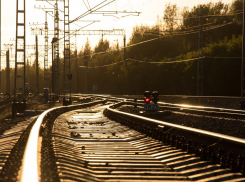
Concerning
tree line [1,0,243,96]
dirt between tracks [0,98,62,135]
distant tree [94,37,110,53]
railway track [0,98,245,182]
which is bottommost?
dirt between tracks [0,98,62,135]

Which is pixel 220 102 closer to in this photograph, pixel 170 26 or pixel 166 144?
pixel 166 144

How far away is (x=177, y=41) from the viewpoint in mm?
95062

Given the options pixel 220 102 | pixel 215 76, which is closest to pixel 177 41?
pixel 215 76

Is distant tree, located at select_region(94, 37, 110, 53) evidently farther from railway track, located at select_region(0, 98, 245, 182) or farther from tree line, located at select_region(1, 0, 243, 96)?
railway track, located at select_region(0, 98, 245, 182)

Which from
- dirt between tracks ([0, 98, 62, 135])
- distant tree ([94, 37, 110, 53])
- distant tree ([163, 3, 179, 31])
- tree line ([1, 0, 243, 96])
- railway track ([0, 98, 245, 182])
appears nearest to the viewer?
railway track ([0, 98, 245, 182])

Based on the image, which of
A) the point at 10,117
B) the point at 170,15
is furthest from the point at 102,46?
the point at 10,117

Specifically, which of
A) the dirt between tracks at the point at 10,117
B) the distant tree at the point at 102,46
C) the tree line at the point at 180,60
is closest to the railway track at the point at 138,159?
the dirt between tracks at the point at 10,117

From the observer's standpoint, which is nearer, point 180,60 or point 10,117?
point 10,117

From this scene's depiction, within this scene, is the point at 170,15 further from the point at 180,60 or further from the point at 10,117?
the point at 10,117

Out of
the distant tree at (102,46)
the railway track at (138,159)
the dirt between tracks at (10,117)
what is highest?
the distant tree at (102,46)

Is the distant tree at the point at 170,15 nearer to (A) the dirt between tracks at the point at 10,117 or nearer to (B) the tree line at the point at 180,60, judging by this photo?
(B) the tree line at the point at 180,60

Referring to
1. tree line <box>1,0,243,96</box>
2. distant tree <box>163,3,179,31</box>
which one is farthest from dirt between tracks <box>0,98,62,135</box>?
distant tree <box>163,3,179,31</box>

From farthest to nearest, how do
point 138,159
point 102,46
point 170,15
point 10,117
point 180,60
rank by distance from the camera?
point 102,46 < point 170,15 < point 180,60 < point 10,117 < point 138,159

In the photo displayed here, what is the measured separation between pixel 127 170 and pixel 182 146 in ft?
6.96
